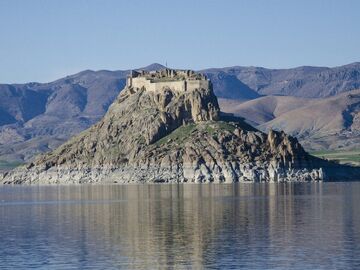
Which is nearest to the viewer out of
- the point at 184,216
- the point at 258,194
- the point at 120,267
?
the point at 120,267

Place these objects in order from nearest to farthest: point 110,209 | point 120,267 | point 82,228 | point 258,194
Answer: point 120,267 < point 82,228 < point 110,209 < point 258,194

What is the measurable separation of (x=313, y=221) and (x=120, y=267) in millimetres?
41600

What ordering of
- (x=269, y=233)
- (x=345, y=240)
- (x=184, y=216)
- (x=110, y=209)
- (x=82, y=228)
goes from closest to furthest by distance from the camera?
1. (x=345, y=240)
2. (x=269, y=233)
3. (x=82, y=228)
4. (x=184, y=216)
5. (x=110, y=209)

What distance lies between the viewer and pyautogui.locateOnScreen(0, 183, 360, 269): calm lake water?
84750mm

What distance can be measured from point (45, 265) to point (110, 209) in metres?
66.1

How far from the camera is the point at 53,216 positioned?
138000 mm

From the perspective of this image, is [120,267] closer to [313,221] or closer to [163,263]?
[163,263]

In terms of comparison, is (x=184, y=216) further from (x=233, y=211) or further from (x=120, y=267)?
(x=120, y=267)

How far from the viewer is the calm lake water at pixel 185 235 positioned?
84750 mm

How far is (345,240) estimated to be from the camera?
9669cm

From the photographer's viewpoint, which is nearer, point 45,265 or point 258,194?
point 45,265

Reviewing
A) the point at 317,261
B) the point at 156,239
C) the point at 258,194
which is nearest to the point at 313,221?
the point at 156,239

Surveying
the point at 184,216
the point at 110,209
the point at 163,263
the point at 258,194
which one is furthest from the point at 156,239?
the point at 258,194

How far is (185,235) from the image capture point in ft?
342
